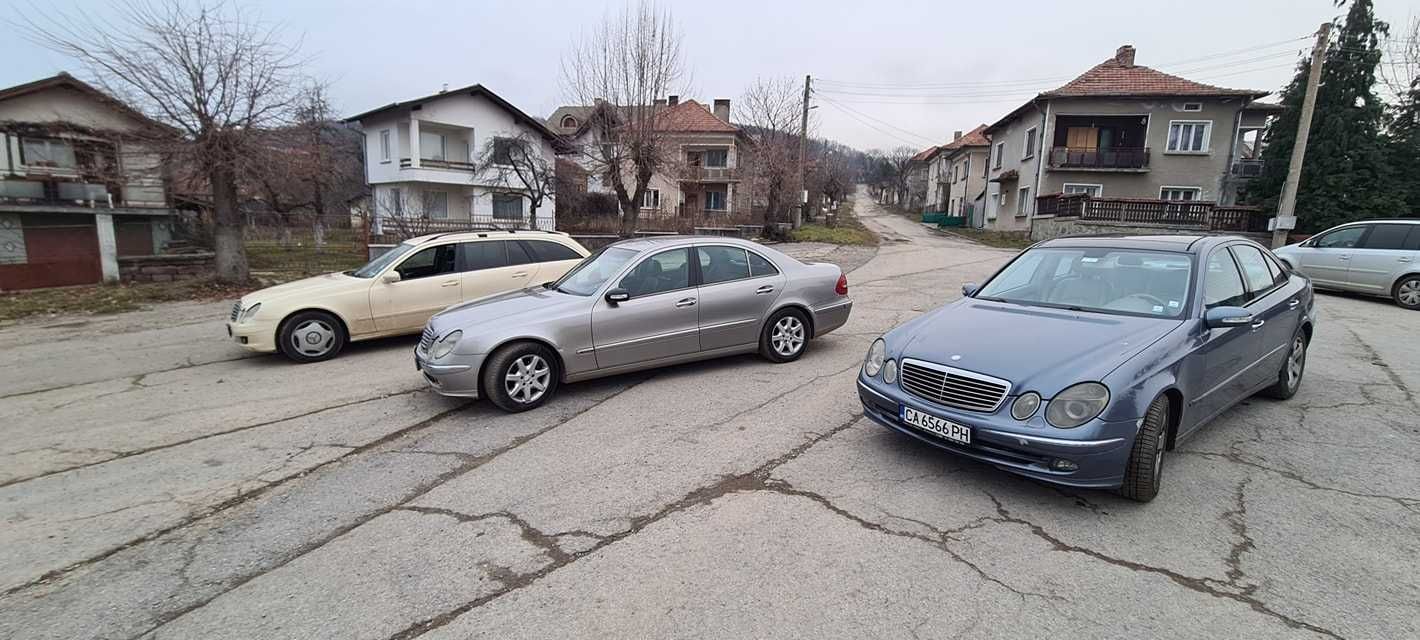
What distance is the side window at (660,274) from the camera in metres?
6.09

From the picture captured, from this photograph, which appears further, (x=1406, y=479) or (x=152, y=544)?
(x=1406, y=479)

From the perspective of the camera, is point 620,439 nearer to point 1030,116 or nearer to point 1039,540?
point 1039,540

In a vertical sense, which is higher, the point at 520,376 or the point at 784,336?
the point at 784,336

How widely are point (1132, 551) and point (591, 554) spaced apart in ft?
8.99

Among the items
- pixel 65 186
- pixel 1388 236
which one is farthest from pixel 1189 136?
pixel 65 186

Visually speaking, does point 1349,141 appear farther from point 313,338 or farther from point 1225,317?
point 313,338

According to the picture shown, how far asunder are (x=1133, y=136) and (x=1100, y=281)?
3496 centimetres

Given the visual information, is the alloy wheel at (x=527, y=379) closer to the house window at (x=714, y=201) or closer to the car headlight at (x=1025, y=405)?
the car headlight at (x=1025, y=405)

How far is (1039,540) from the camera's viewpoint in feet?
10.8

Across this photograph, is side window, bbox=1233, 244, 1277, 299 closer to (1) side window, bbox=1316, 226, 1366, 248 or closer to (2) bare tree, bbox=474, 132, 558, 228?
(1) side window, bbox=1316, 226, 1366, 248

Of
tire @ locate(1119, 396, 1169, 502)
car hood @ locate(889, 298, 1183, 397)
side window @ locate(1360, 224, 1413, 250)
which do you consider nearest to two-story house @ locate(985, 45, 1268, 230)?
side window @ locate(1360, 224, 1413, 250)

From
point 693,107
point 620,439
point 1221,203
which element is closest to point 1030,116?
point 1221,203

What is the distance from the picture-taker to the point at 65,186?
651 inches

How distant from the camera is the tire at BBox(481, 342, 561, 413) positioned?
17.5 feet
